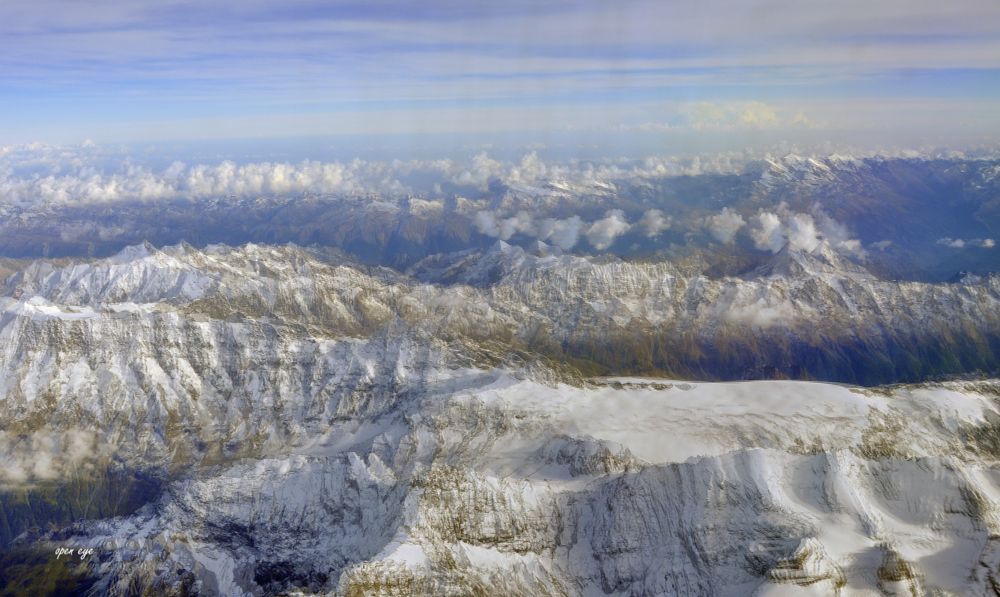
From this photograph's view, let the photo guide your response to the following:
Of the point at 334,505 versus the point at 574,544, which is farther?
the point at 334,505

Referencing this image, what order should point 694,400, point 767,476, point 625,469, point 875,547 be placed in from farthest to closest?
point 694,400 < point 625,469 < point 767,476 < point 875,547

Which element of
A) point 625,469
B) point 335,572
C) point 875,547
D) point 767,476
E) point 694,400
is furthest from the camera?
point 694,400

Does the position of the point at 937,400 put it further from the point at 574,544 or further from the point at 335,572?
the point at 335,572

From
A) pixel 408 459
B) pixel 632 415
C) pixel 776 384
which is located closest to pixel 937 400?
pixel 776 384

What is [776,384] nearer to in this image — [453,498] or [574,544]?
[574,544]

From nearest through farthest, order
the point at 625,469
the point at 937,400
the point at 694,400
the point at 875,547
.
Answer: the point at 875,547
the point at 625,469
the point at 937,400
the point at 694,400

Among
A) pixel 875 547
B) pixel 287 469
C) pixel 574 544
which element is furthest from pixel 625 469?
pixel 287 469

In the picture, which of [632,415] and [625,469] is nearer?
[625,469]

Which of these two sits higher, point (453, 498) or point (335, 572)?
point (453, 498)

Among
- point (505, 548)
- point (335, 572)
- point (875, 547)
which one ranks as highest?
point (875, 547)
